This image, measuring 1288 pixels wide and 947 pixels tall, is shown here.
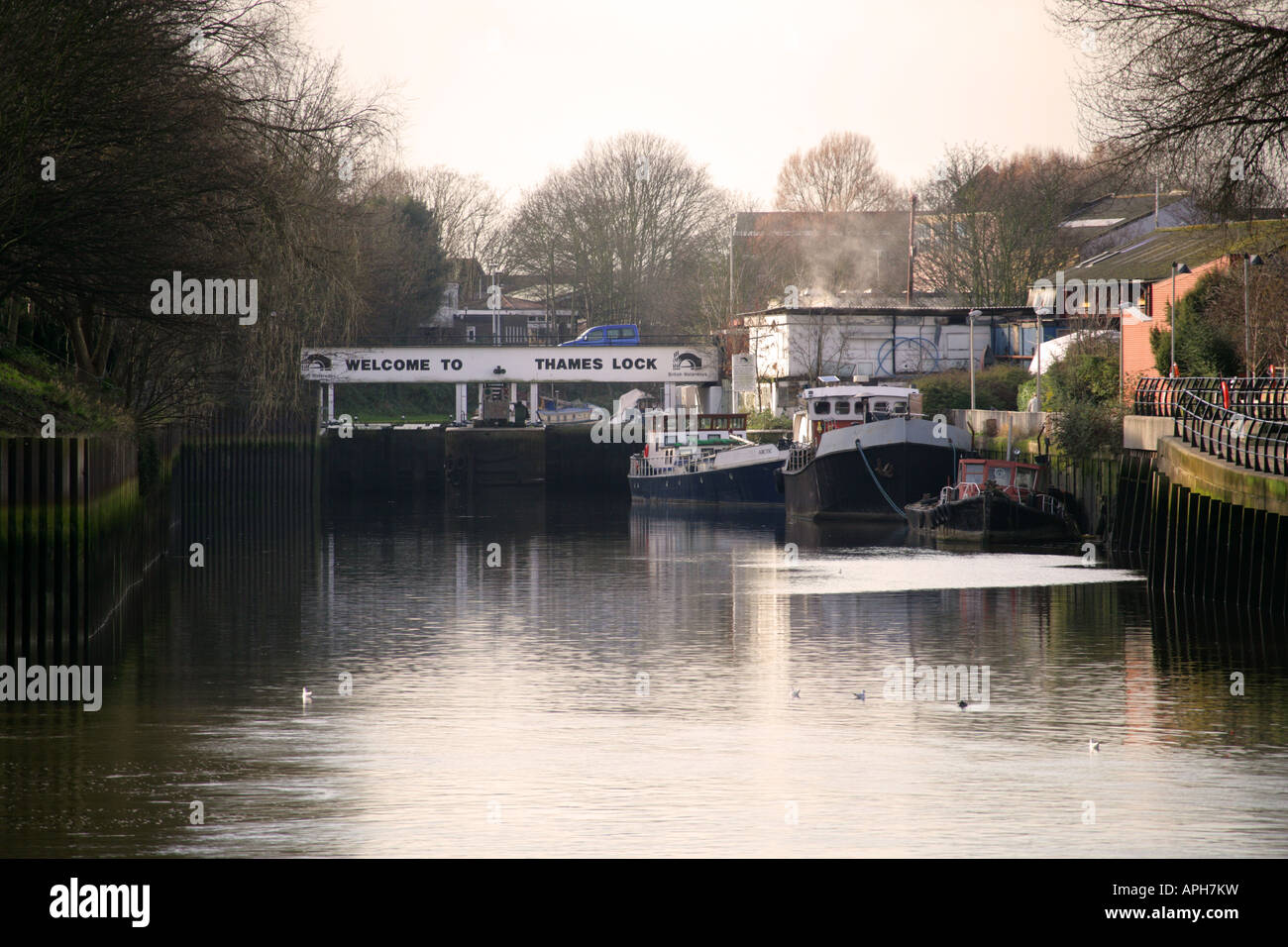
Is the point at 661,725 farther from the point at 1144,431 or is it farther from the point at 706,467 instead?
the point at 706,467

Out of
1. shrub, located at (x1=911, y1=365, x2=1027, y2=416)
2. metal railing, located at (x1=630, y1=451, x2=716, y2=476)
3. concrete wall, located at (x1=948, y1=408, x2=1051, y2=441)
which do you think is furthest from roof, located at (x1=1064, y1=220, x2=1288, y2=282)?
metal railing, located at (x1=630, y1=451, x2=716, y2=476)

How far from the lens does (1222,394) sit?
37.7 meters

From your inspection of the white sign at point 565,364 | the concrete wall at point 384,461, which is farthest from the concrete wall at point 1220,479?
the concrete wall at point 384,461

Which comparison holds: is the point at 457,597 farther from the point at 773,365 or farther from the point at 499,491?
the point at 773,365

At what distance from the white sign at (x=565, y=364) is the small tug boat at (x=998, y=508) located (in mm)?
28328

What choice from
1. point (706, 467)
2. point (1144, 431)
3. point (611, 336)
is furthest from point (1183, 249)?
point (611, 336)

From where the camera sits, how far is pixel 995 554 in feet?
142

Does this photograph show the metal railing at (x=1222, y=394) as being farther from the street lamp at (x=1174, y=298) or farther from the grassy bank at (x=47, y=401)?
the grassy bank at (x=47, y=401)

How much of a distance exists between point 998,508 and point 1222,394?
9.00 m

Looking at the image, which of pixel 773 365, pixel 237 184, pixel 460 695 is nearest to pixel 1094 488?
pixel 237 184

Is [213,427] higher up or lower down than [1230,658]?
higher up

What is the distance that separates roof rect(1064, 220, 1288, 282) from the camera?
35.8m

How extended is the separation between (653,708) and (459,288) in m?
97.1

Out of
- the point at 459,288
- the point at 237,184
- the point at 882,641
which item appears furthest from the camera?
the point at 459,288
